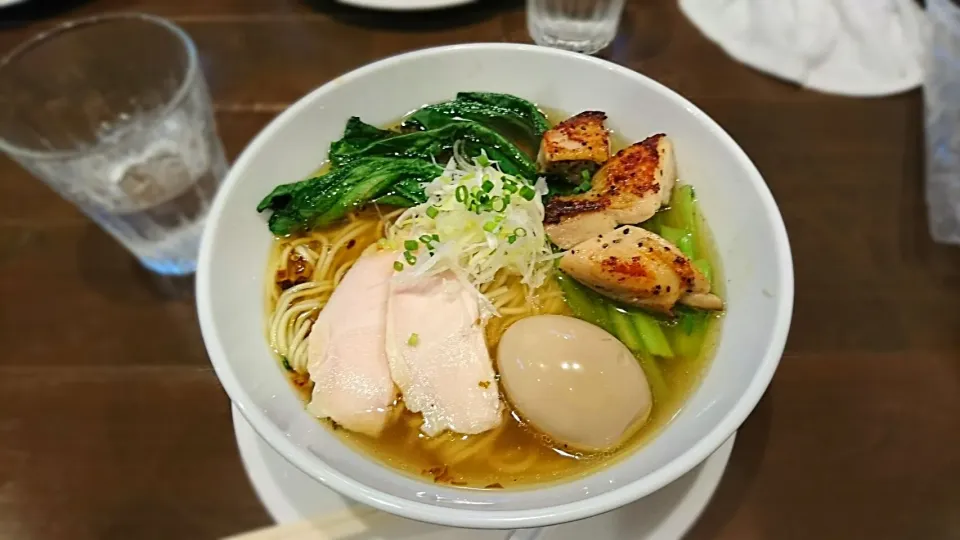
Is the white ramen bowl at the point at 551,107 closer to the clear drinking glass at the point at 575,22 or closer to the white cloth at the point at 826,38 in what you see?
the clear drinking glass at the point at 575,22

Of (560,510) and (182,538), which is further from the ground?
(560,510)

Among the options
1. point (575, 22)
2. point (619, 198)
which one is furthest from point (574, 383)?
point (575, 22)

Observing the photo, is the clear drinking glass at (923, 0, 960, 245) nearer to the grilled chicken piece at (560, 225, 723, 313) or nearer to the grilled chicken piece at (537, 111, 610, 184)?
the grilled chicken piece at (560, 225, 723, 313)

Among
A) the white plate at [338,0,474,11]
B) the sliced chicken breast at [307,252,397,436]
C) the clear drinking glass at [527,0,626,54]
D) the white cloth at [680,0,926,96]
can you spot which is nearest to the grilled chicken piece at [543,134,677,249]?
the sliced chicken breast at [307,252,397,436]

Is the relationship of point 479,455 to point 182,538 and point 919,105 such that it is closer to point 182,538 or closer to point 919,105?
point 182,538

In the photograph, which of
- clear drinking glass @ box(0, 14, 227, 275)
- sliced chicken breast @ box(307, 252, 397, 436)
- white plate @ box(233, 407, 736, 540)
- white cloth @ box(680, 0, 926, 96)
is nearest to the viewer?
white plate @ box(233, 407, 736, 540)

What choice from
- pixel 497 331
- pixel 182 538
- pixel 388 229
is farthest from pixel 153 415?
pixel 497 331
